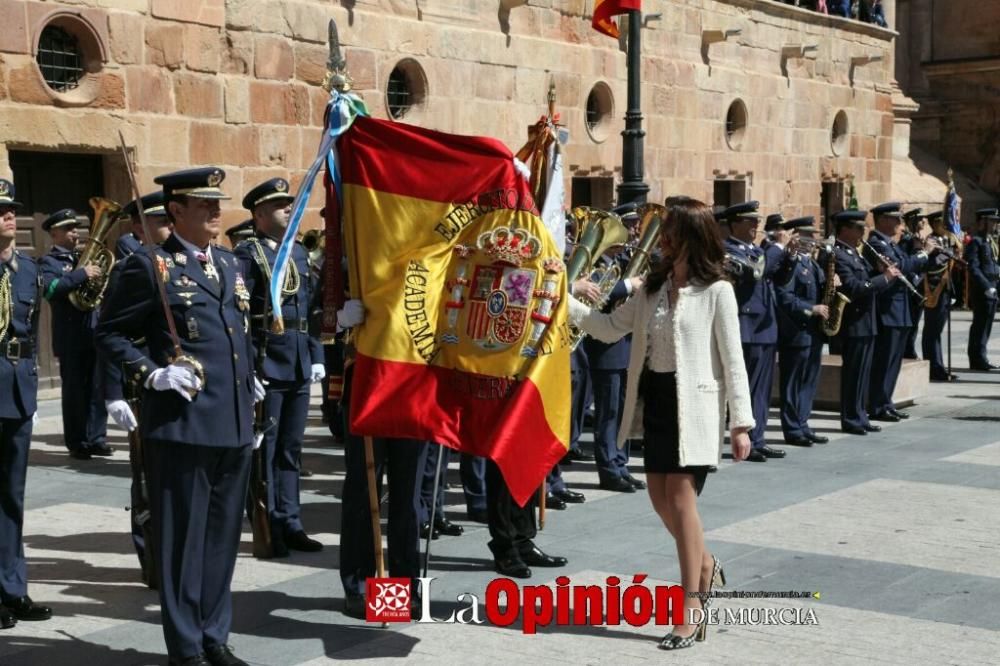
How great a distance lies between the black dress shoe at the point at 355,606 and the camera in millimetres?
6879

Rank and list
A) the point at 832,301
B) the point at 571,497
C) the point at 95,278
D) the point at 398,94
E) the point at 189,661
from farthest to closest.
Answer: the point at 398,94 < the point at 832,301 < the point at 95,278 < the point at 571,497 < the point at 189,661

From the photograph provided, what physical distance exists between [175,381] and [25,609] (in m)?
1.66

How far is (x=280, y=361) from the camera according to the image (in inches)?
334

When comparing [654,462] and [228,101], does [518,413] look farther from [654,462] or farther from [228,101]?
[228,101]

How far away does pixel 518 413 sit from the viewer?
6.82 m

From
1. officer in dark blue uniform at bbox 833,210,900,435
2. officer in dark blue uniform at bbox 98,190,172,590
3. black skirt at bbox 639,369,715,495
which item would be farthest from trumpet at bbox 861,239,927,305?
black skirt at bbox 639,369,715,495

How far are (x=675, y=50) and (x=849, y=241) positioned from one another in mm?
11888

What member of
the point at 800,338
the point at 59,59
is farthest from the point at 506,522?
the point at 59,59

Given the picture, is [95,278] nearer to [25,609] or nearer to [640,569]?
[25,609]

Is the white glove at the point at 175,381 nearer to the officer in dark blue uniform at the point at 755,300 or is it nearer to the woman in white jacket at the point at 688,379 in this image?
the woman in white jacket at the point at 688,379

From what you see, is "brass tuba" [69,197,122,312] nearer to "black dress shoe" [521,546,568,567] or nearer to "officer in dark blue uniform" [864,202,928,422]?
"black dress shoe" [521,546,568,567]

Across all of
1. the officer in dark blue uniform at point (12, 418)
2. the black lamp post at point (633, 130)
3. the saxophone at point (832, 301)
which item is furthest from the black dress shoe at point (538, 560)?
the black lamp post at point (633, 130)

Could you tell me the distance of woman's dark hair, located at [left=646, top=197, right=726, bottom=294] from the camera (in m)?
6.44

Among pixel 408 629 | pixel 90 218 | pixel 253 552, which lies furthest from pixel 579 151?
pixel 408 629
